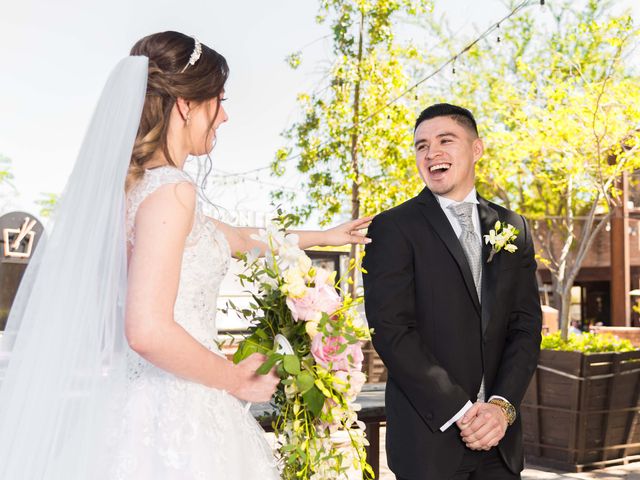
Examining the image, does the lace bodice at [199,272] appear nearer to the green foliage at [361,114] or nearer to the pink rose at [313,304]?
the pink rose at [313,304]

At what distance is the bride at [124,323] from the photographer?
211 cm

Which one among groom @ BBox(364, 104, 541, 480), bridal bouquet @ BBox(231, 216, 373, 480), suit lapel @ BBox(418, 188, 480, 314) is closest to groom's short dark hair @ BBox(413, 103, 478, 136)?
groom @ BBox(364, 104, 541, 480)

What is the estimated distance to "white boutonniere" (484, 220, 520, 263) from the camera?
3082 millimetres

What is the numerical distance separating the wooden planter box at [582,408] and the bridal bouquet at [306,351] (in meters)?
4.85

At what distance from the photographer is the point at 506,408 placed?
2.98m

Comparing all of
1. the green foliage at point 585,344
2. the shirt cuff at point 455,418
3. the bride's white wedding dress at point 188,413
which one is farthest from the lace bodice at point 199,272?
the green foliage at point 585,344

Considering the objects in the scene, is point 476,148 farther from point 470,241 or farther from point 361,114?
point 361,114

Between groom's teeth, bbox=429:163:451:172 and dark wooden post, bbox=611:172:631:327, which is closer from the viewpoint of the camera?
groom's teeth, bbox=429:163:451:172

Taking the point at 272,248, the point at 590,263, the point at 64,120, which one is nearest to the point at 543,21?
the point at 590,263

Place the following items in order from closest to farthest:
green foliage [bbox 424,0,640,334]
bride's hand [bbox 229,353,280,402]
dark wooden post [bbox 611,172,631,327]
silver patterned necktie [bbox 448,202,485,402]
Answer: bride's hand [bbox 229,353,280,402] < silver patterned necktie [bbox 448,202,485,402] < green foliage [bbox 424,0,640,334] < dark wooden post [bbox 611,172,631,327]

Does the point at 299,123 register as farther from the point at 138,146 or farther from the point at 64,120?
the point at 64,120

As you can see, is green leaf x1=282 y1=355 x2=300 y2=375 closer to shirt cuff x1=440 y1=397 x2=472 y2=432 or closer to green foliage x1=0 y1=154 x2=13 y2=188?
shirt cuff x1=440 y1=397 x2=472 y2=432

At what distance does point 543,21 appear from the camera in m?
20.3

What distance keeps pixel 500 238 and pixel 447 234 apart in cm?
22
